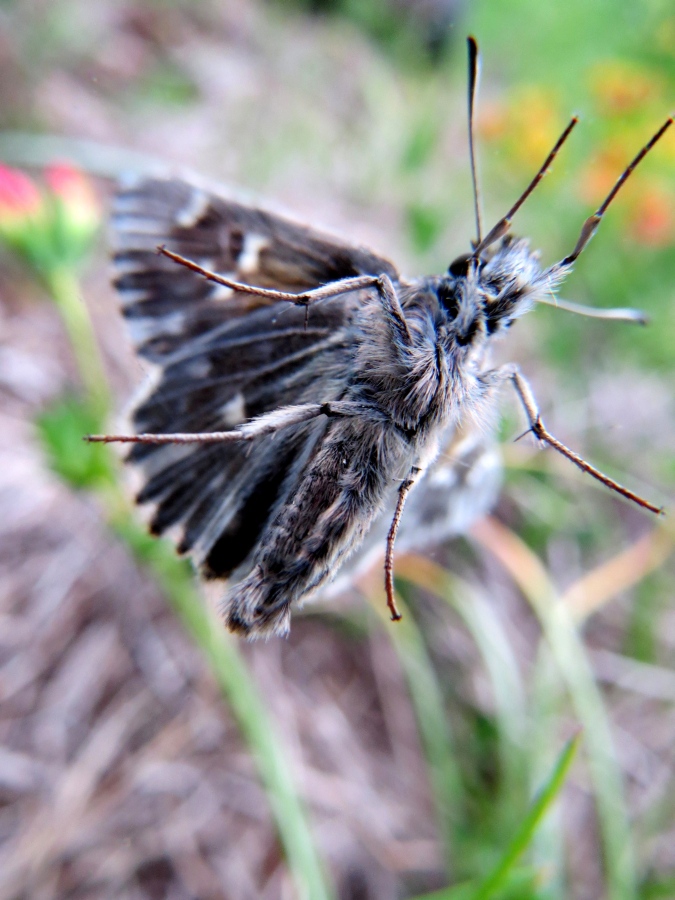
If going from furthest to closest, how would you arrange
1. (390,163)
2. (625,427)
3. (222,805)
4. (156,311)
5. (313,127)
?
1. (313,127)
2. (390,163)
3. (625,427)
4. (222,805)
5. (156,311)

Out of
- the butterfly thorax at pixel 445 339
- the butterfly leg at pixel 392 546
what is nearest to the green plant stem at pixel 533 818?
the butterfly leg at pixel 392 546

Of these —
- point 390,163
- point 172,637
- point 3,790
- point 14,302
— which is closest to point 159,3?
point 390,163

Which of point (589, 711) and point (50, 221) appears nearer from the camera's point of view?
point (50, 221)

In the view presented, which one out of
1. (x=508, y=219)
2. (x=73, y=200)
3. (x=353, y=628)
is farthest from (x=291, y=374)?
(x=353, y=628)

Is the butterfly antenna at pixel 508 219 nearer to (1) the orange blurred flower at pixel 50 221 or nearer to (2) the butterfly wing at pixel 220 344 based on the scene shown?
(2) the butterfly wing at pixel 220 344

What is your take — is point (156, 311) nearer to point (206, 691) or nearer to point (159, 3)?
point (206, 691)

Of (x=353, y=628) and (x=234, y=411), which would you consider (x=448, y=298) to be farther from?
(x=353, y=628)
